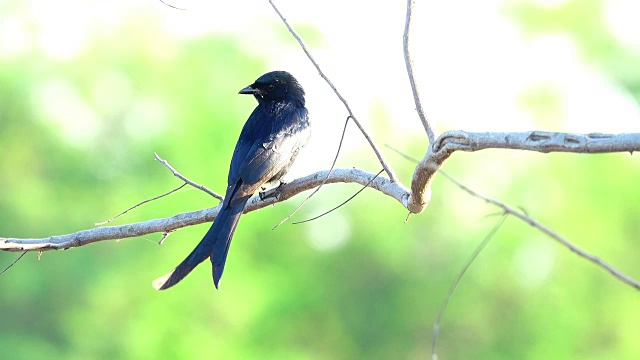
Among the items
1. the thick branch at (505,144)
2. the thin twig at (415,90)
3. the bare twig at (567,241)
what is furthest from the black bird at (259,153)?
the bare twig at (567,241)

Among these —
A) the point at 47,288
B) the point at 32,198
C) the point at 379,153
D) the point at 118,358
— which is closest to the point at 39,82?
the point at 32,198

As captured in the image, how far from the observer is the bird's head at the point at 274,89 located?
5848mm

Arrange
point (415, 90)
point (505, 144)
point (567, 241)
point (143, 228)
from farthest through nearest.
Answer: point (143, 228), point (415, 90), point (505, 144), point (567, 241)

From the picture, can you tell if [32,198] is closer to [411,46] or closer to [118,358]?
[118,358]

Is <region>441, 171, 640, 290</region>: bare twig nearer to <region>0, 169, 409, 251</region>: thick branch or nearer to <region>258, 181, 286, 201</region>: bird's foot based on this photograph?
<region>0, 169, 409, 251</region>: thick branch

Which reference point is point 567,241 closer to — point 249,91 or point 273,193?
point 273,193

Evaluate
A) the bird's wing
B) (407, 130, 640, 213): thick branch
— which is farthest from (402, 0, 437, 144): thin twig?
the bird's wing

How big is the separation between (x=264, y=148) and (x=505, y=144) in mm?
2340

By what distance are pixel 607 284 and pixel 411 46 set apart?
14099 mm

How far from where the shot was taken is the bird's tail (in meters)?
3.80

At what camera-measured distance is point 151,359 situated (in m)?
14.3

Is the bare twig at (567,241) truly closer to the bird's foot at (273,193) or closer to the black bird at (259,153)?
the black bird at (259,153)

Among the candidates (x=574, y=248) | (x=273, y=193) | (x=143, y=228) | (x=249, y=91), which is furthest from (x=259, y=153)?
(x=574, y=248)

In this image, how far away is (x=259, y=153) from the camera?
16.6 ft
